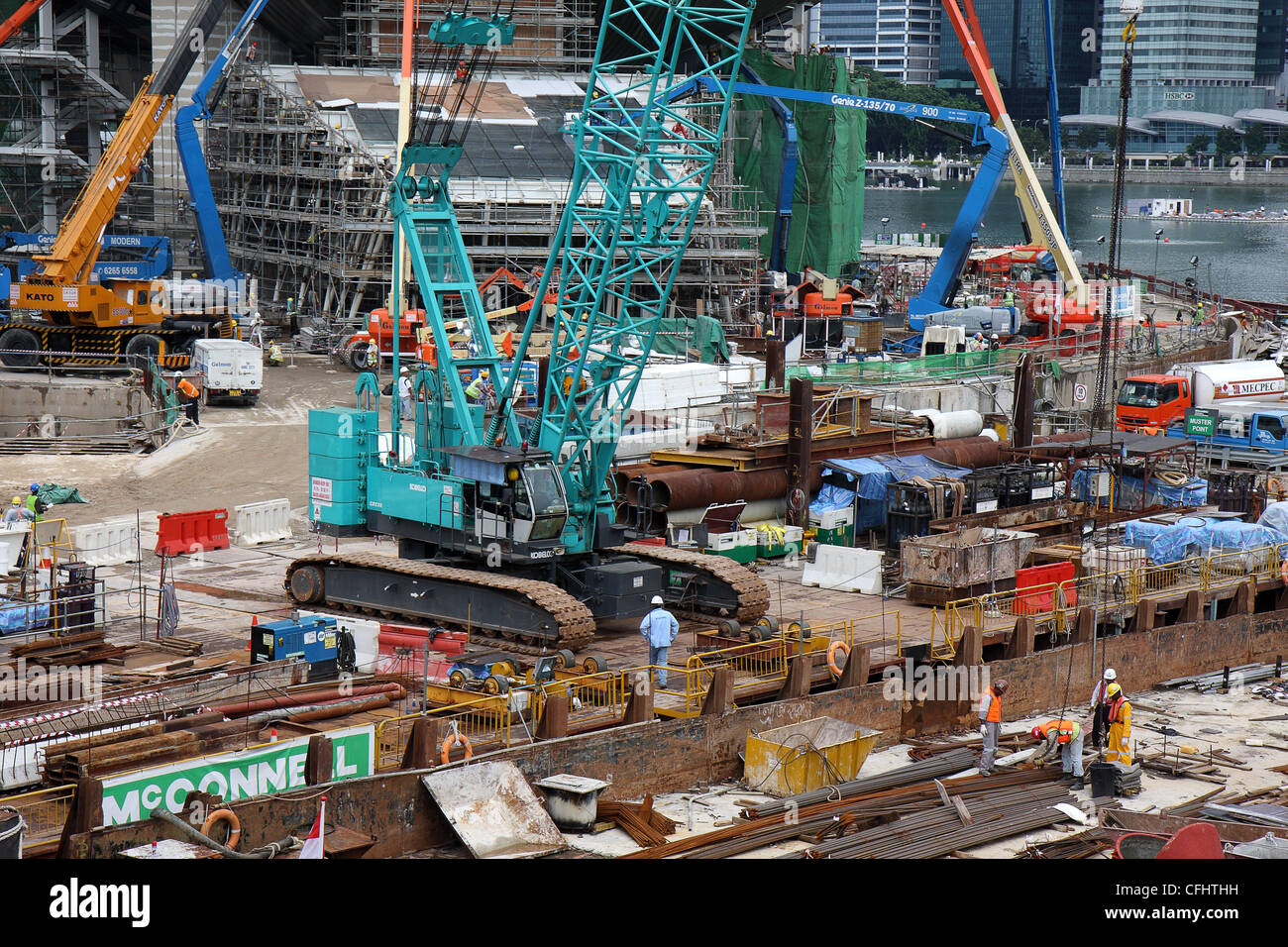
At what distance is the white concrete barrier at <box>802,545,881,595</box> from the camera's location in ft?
96.1

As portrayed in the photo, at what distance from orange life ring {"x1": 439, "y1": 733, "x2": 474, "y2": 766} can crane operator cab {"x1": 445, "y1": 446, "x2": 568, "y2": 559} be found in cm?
605

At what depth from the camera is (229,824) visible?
55.2 ft

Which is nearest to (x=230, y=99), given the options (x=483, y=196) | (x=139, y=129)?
(x=483, y=196)

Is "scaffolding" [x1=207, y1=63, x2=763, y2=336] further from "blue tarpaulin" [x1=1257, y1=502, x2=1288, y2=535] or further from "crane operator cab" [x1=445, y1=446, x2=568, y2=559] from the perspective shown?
"crane operator cab" [x1=445, y1=446, x2=568, y2=559]

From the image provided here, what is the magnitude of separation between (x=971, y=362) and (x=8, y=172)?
157ft

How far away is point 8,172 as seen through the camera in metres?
76.7

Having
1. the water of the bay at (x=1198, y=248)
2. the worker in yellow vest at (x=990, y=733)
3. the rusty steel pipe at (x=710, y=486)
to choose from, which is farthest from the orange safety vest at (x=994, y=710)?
the water of the bay at (x=1198, y=248)

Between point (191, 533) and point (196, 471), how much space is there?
7.95 m

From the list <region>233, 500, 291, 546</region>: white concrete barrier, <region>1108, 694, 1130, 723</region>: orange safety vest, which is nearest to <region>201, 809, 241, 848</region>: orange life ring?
<region>1108, 694, 1130, 723</region>: orange safety vest

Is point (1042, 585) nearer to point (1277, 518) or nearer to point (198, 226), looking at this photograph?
point (1277, 518)

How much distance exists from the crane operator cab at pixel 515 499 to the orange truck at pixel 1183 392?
24.3 metres

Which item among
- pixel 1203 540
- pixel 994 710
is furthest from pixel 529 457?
pixel 1203 540

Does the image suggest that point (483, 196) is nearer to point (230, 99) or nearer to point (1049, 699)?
point (230, 99)

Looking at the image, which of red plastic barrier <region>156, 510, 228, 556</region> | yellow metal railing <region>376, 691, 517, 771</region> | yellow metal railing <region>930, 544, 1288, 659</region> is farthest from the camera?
red plastic barrier <region>156, 510, 228, 556</region>
